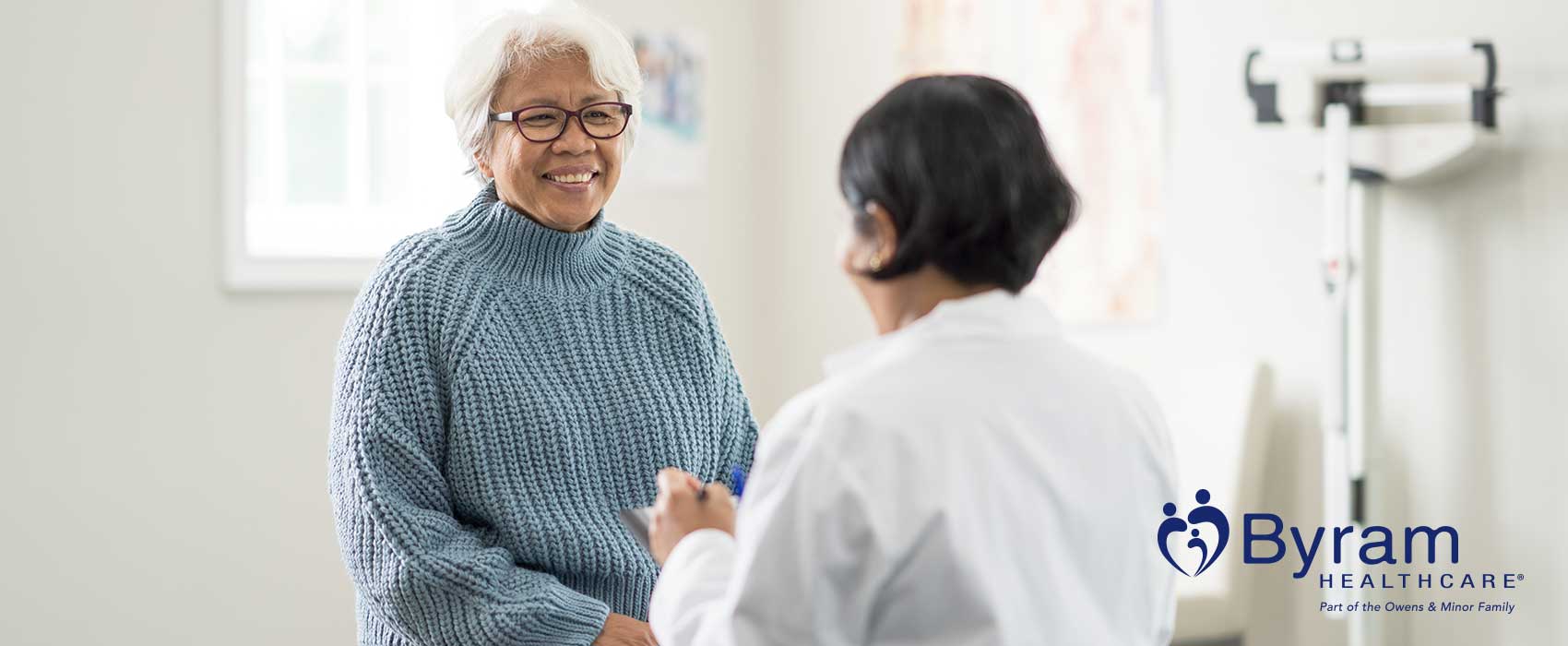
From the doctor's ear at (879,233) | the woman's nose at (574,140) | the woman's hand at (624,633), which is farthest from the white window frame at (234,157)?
the doctor's ear at (879,233)

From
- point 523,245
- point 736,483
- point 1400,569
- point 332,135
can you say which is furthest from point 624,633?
point 332,135

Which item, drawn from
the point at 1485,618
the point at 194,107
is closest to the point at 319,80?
the point at 194,107

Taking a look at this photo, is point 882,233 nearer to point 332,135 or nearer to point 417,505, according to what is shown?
point 417,505

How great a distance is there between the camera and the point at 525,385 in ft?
5.03

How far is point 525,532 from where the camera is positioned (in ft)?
4.92

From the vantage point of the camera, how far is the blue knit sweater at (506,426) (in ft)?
4.75

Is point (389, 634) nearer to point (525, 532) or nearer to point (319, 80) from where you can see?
point (525, 532)

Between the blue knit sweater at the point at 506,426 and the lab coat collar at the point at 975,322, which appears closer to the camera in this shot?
the lab coat collar at the point at 975,322

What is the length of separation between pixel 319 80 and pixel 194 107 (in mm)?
410

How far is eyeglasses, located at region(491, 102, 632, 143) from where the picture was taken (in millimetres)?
1588

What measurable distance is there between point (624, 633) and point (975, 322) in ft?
2.25

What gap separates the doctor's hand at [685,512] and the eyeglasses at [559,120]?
584mm

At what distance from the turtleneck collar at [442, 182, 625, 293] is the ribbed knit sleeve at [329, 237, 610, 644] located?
85 mm

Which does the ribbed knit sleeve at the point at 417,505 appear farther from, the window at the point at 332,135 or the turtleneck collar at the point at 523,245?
the window at the point at 332,135
